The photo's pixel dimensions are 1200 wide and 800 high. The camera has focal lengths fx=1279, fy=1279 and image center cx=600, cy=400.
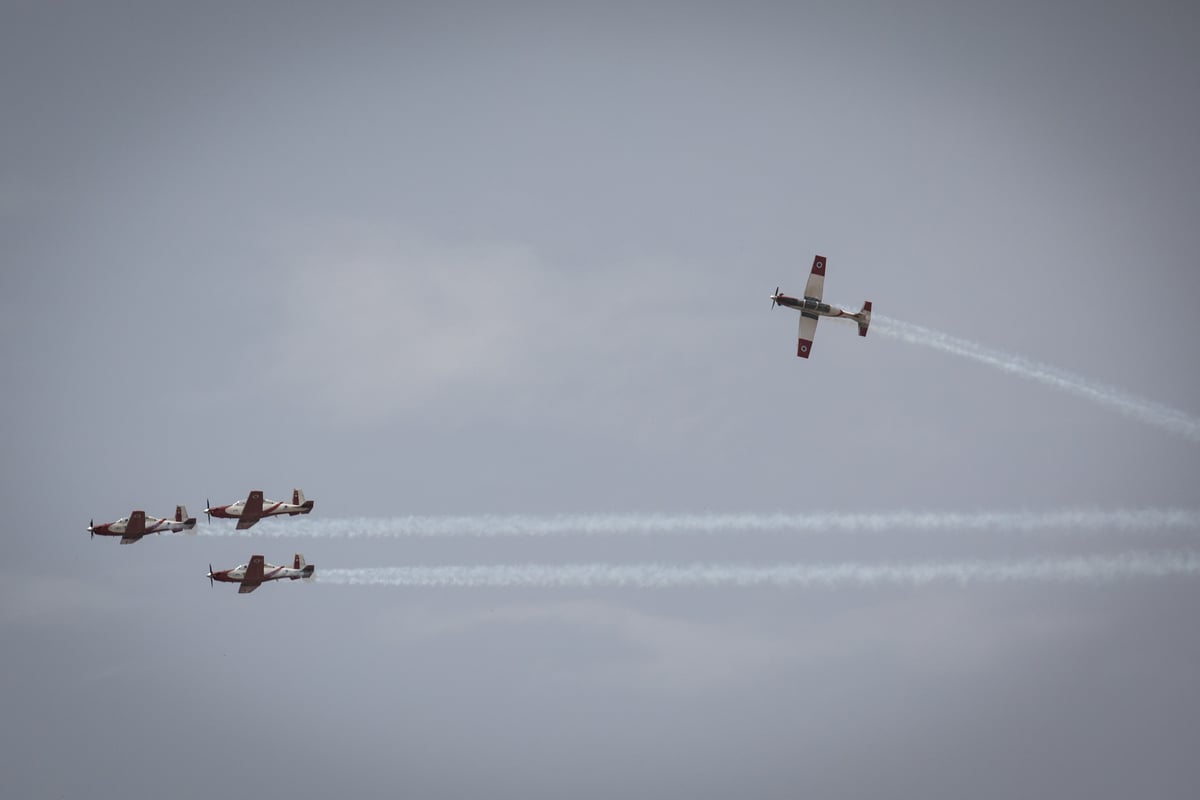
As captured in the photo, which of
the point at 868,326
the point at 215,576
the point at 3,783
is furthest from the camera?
the point at 3,783

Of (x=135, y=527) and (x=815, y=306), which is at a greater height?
(x=815, y=306)

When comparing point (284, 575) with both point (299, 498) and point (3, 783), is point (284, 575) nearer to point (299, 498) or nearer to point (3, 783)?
point (299, 498)

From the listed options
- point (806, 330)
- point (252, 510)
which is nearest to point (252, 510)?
point (252, 510)

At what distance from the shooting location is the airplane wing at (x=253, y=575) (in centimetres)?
8312

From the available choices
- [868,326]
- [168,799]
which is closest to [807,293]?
[868,326]

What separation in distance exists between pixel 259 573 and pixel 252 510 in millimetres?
5078

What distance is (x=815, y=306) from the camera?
79.1 meters

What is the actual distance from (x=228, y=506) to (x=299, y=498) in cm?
442

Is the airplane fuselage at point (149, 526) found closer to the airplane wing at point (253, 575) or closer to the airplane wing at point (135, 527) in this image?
the airplane wing at point (135, 527)

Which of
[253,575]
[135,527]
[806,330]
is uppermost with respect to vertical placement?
[806,330]

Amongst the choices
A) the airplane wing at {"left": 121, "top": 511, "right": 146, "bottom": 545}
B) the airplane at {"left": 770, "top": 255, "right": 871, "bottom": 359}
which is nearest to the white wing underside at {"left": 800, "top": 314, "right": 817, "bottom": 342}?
the airplane at {"left": 770, "top": 255, "right": 871, "bottom": 359}

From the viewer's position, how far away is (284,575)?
8306cm

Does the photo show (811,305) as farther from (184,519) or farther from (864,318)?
(184,519)

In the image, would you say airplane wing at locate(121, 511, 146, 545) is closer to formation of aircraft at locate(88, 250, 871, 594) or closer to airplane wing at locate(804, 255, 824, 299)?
formation of aircraft at locate(88, 250, 871, 594)
